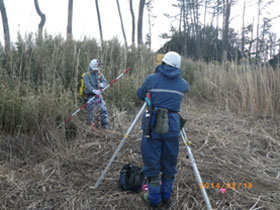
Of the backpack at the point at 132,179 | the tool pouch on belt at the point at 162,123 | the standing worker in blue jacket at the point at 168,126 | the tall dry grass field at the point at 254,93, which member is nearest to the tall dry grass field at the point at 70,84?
the tall dry grass field at the point at 254,93

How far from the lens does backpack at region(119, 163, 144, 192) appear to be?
9.16ft

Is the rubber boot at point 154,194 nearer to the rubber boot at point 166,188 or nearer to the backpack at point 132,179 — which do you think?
the rubber boot at point 166,188

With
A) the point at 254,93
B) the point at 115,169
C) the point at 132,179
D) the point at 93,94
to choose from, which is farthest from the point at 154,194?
the point at 254,93

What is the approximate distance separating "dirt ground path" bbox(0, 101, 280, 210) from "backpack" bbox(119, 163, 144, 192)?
7 cm

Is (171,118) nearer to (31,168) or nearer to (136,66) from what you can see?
(31,168)

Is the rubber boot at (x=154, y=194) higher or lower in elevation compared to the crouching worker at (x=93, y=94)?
lower

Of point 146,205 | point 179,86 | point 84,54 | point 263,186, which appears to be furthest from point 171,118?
point 84,54

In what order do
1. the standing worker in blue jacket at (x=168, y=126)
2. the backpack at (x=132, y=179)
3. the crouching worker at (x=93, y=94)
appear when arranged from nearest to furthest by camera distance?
the standing worker in blue jacket at (x=168, y=126)
the backpack at (x=132, y=179)
the crouching worker at (x=93, y=94)

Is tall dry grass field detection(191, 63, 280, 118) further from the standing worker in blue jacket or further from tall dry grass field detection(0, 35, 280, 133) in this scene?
the standing worker in blue jacket

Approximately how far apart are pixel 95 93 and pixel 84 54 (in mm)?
2462

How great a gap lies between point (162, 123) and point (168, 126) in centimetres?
11

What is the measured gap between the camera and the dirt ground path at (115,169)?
8.84 ft
